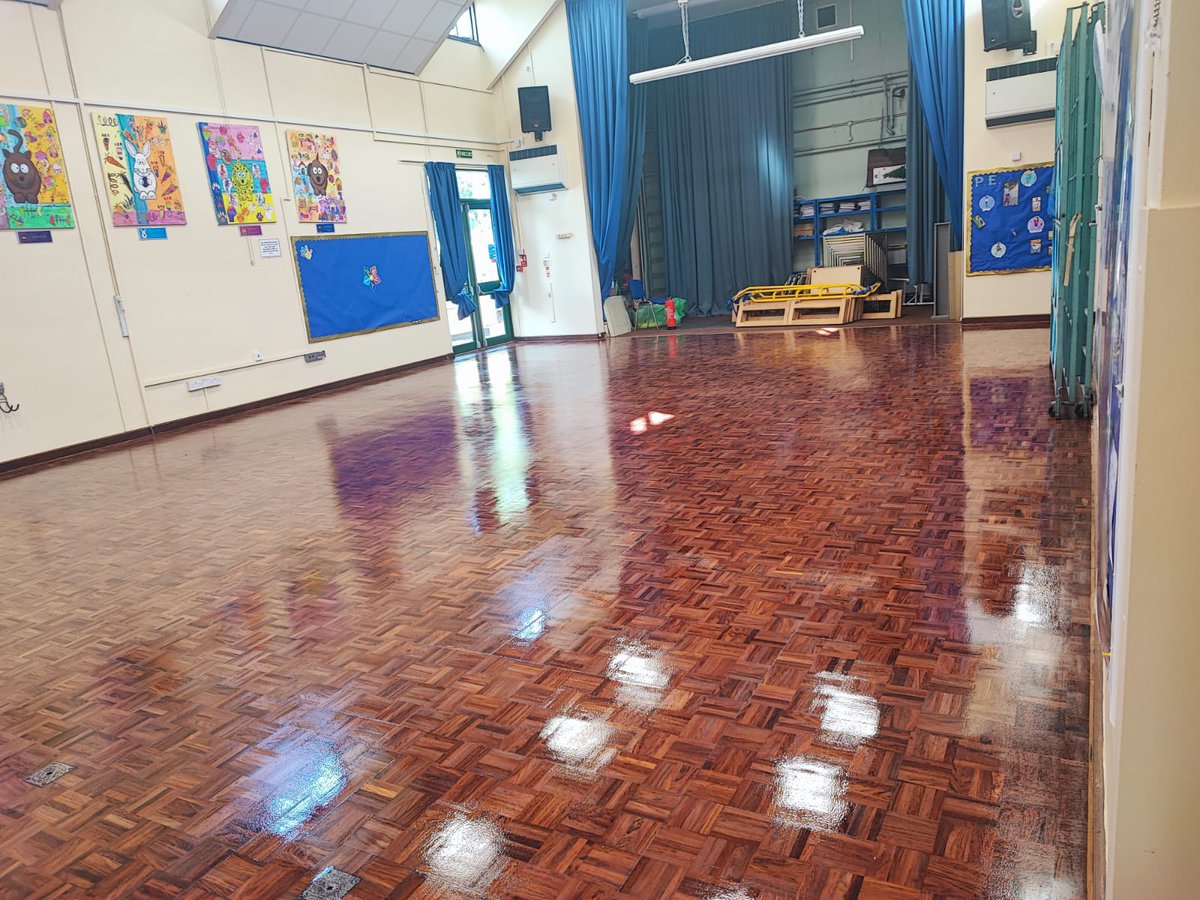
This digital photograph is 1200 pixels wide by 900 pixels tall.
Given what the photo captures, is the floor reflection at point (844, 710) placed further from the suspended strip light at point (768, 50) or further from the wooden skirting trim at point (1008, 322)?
the suspended strip light at point (768, 50)

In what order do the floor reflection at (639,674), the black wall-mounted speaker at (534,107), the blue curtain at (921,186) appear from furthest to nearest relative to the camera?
the black wall-mounted speaker at (534,107)
the blue curtain at (921,186)
the floor reflection at (639,674)

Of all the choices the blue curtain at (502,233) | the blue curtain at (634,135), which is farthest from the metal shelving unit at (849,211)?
the blue curtain at (502,233)

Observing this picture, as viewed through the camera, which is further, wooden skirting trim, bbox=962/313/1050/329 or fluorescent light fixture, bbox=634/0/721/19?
fluorescent light fixture, bbox=634/0/721/19

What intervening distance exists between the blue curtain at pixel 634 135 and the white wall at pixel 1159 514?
405 inches

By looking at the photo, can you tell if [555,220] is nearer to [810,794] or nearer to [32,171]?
[32,171]

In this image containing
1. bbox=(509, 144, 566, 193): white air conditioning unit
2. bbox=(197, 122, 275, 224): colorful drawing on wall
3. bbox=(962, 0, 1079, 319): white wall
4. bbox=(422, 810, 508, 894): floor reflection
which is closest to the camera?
bbox=(422, 810, 508, 894): floor reflection

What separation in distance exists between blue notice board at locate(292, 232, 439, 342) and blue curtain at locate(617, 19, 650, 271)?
267 centimetres

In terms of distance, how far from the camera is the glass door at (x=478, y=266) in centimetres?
1099

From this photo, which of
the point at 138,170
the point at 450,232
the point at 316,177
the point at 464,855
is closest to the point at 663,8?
the point at 450,232

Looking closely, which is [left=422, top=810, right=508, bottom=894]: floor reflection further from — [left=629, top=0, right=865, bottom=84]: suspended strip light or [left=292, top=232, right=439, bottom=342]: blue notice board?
[left=629, top=0, right=865, bottom=84]: suspended strip light

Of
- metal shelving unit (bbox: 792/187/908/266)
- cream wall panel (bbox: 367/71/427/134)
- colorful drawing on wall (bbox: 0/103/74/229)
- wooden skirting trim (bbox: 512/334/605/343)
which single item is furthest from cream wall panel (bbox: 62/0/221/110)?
metal shelving unit (bbox: 792/187/908/266)

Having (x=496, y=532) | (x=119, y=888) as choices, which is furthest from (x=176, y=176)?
(x=119, y=888)

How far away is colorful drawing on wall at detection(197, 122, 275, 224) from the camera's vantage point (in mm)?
7695

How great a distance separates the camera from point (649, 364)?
8.48m
